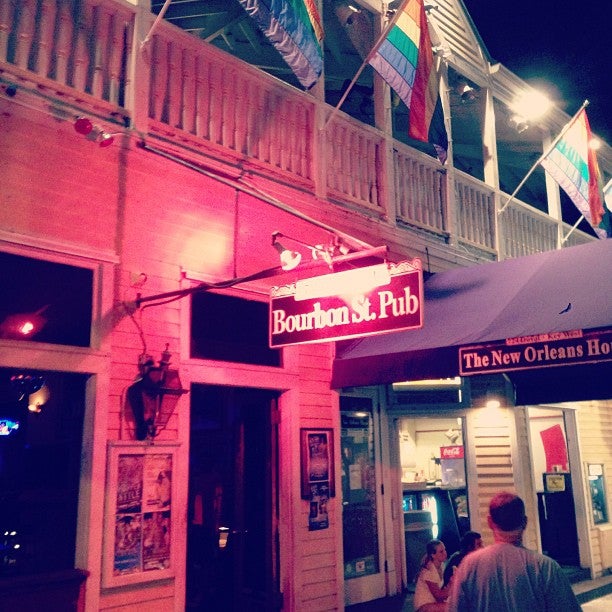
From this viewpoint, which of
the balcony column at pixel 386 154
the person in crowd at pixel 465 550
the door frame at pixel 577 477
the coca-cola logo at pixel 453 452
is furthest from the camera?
the door frame at pixel 577 477

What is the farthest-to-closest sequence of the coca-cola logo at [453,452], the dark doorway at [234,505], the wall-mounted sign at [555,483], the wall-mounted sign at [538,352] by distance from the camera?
the wall-mounted sign at [555,483] → the coca-cola logo at [453,452] → the dark doorway at [234,505] → the wall-mounted sign at [538,352]

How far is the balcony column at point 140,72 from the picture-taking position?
646 cm

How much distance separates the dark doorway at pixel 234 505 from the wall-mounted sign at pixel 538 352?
2.35 metres

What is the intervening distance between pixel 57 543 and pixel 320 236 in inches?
182

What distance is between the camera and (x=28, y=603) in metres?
5.04

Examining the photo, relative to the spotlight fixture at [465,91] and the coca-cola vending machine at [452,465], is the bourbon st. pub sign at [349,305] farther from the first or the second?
the spotlight fixture at [465,91]

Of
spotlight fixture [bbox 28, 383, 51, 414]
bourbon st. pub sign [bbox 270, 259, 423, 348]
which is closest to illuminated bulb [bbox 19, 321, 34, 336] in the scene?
spotlight fixture [bbox 28, 383, 51, 414]

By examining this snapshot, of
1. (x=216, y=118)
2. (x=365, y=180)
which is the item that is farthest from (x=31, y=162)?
(x=365, y=180)

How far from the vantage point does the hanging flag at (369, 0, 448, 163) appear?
729 cm

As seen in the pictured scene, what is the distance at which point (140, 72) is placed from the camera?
6.54 m

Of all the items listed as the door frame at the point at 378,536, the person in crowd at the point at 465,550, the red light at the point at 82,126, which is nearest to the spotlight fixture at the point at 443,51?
the door frame at the point at 378,536

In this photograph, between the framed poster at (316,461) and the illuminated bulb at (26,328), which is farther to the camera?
the framed poster at (316,461)

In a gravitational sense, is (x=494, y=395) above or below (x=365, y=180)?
below

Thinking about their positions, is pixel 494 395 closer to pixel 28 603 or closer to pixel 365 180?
pixel 365 180
